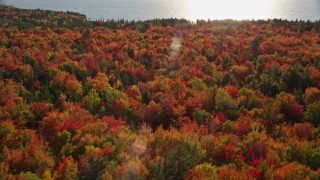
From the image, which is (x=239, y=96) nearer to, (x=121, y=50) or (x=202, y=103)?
(x=202, y=103)

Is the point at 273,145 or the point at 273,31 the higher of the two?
the point at 273,31

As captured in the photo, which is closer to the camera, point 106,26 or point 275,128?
point 275,128

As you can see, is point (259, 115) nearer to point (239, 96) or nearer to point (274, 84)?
point (239, 96)

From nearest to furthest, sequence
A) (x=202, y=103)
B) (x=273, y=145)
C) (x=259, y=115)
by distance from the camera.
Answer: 1. (x=273, y=145)
2. (x=259, y=115)
3. (x=202, y=103)

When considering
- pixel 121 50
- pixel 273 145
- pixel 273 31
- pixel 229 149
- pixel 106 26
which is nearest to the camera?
pixel 229 149

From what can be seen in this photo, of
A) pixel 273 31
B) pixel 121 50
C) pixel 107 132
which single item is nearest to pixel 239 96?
pixel 107 132

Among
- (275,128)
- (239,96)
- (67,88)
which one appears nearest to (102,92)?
(67,88)
